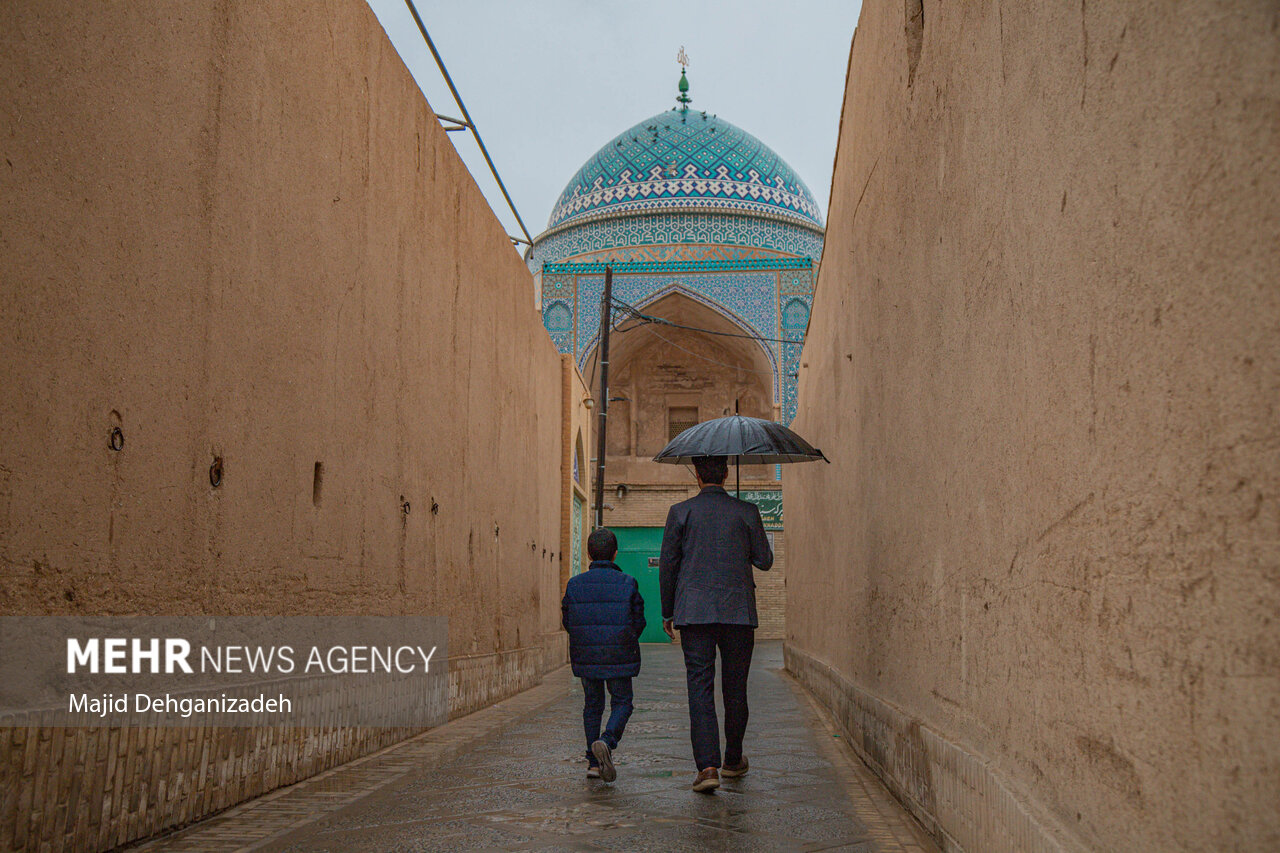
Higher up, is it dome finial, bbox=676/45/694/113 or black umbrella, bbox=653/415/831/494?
dome finial, bbox=676/45/694/113

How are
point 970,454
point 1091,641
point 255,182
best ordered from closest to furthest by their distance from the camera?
1. point 1091,641
2. point 970,454
3. point 255,182

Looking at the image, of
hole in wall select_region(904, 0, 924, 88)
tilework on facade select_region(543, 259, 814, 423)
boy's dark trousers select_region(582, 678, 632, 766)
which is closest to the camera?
hole in wall select_region(904, 0, 924, 88)

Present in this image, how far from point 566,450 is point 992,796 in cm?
1264

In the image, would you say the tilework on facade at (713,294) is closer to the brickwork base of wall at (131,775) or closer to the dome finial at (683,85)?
the dome finial at (683,85)

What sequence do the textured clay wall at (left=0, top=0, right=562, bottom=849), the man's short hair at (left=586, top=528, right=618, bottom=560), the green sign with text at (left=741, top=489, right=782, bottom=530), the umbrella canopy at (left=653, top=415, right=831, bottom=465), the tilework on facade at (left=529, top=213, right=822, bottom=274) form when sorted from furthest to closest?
1. the tilework on facade at (left=529, top=213, right=822, bottom=274)
2. the green sign with text at (left=741, top=489, right=782, bottom=530)
3. the umbrella canopy at (left=653, top=415, right=831, bottom=465)
4. the man's short hair at (left=586, top=528, right=618, bottom=560)
5. the textured clay wall at (left=0, top=0, right=562, bottom=849)

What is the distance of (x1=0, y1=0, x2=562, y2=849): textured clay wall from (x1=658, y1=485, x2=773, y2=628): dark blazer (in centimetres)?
160

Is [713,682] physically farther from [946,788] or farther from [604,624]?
[946,788]

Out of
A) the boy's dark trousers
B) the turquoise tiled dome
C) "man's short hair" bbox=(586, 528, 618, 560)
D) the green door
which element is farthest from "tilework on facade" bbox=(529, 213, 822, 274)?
the boy's dark trousers

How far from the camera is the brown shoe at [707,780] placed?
4.48 m

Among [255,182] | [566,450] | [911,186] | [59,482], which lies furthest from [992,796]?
[566,450]

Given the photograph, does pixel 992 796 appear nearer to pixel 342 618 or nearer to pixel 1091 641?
pixel 1091 641

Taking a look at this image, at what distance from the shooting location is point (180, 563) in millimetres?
3850

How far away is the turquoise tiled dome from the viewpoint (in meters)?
25.1

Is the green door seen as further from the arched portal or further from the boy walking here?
the boy walking
